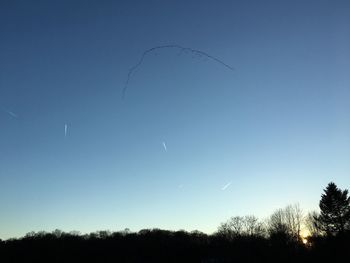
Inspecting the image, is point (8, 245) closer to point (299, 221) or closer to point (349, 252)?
point (299, 221)

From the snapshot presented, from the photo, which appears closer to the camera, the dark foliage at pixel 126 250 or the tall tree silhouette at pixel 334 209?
the tall tree silhouette at pixel 334 209

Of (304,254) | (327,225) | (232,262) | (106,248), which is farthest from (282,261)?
(106,248)

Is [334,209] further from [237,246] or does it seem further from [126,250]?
[126,250]

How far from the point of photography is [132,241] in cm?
16150

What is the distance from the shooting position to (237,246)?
107 meters

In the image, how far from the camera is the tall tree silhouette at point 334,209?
8319cm

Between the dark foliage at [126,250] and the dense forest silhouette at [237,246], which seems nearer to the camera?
the dense forest silhouette at [237,246]

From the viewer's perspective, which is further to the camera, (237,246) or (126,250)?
(126,250)

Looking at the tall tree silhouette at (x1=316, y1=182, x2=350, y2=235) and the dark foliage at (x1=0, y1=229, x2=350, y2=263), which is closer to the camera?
the tall tree silhouette at (x1=316, y1=182, x2=350, y2=235)

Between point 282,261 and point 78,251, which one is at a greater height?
point 78,251

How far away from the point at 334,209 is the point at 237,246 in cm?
3058

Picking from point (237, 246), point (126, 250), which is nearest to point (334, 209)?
point (237, 246)

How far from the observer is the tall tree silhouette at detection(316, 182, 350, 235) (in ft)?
273

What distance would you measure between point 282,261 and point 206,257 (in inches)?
2430
